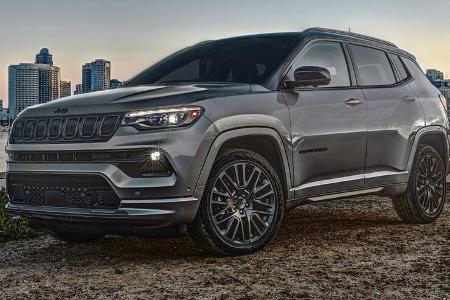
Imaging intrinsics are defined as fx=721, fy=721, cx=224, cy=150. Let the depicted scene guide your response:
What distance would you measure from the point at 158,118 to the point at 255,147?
103cm

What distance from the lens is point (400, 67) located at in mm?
7328

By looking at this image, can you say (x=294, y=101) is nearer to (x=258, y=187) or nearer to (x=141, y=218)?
(x=258, y=187)

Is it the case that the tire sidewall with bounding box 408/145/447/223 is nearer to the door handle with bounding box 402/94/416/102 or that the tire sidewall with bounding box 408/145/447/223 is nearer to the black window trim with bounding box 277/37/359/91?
the door handle with bounding box 402/94/416/102

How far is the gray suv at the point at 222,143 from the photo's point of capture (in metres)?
4.89

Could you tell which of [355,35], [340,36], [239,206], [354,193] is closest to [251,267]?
[239,206]


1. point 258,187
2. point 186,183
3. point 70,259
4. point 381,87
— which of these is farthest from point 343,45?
point 70,259

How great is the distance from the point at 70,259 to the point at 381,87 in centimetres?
325

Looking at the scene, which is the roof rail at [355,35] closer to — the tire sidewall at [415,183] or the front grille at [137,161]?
the tire sidewall at [415,183]

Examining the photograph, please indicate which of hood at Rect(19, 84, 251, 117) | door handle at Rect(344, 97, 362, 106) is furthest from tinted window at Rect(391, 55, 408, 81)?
hood at Rect(19, 84, 251, 117)

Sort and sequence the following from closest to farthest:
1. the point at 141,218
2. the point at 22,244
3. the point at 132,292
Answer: the point at 132,292, the point at 141,218, the point at 22,244

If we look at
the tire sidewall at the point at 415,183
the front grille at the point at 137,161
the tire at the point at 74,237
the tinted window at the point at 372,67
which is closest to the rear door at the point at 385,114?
the tinted window at the point at 372,67

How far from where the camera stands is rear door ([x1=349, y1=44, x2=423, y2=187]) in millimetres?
6469

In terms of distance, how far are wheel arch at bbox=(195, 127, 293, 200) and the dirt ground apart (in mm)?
596

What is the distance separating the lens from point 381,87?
267 inches
